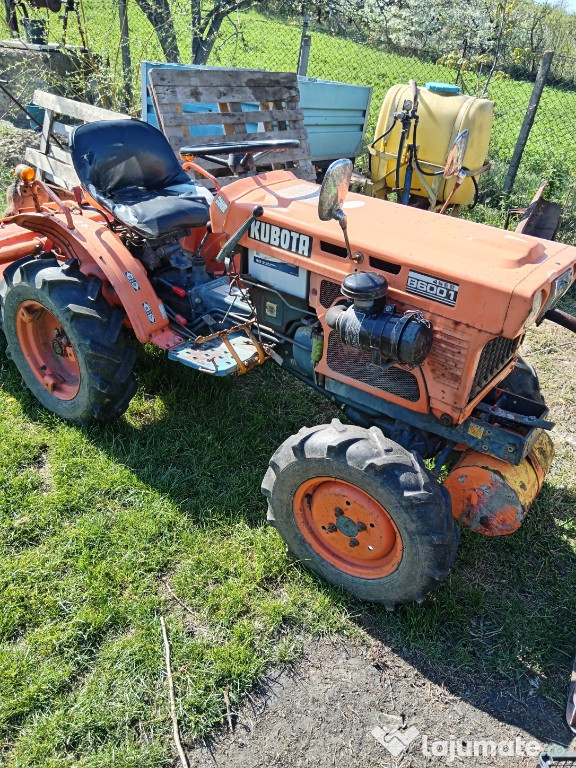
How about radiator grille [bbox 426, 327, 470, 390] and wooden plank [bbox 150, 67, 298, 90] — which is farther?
wooden plank [bbox 150, 67, 298, 90]

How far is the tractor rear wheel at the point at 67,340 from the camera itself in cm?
303

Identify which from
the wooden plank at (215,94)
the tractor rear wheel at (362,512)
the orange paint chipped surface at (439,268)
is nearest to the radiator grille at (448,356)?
the orange paint chipped surface at (439,268)

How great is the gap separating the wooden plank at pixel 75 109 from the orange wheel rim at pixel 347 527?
10.9ft

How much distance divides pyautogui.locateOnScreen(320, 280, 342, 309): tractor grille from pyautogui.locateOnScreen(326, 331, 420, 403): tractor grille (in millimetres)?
130

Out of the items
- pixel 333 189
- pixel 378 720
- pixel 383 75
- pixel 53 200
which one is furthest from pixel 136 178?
pixel 383 75

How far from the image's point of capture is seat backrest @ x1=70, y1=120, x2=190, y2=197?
329 cm

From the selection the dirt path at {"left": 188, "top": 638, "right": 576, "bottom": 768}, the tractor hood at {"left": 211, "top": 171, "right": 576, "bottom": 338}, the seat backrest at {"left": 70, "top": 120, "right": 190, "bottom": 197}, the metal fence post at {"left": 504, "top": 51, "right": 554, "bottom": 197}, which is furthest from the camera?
the metal fence post at {"left": 504, "top": 51, "right": 554, "bottom": 197}

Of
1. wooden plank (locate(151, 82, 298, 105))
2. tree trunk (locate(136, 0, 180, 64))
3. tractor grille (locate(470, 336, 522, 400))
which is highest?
tree trunk (locate(136, 0, 180, 64))

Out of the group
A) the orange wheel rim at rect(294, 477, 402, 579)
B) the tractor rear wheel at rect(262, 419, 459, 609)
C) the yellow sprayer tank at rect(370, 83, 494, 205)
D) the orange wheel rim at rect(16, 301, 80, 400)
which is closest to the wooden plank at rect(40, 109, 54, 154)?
the orange wheel rim at rect(16, 301, 80, 400)

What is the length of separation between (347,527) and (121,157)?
2.34 metres

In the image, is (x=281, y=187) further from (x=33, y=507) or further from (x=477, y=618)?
(x=477, y=618)

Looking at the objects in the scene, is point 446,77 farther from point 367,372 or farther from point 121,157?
point 367,372

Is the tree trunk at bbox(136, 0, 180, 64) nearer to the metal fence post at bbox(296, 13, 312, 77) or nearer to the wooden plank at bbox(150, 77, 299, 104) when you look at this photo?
the metal fence post at bbox(296, 13, 312, 77)

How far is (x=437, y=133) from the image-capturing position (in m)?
5.64
